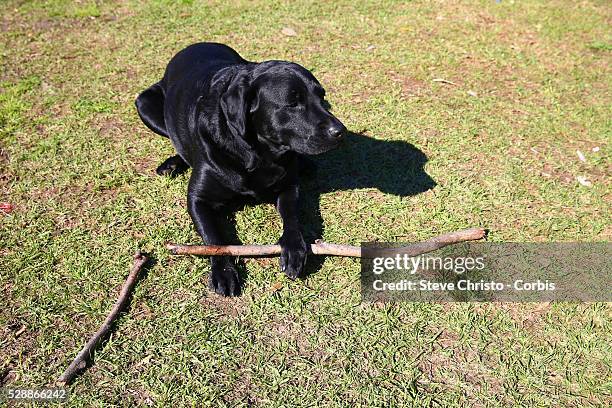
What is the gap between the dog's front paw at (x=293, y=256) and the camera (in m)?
2.93

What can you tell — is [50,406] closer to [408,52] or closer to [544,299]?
[544,299]

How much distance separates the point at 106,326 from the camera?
8.48 feet

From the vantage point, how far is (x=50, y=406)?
2273 mm

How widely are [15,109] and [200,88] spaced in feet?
6.50

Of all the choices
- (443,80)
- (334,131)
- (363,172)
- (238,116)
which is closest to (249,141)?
A: (238,116)

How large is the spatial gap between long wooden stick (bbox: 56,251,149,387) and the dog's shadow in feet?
3.51

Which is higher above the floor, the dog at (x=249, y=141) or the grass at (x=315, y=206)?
the dog at (x=249, y=141)

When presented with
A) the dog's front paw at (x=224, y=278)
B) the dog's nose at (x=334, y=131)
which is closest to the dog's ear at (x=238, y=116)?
the dog's nose at (x=334, y=131)

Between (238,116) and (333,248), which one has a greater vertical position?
(238,116)

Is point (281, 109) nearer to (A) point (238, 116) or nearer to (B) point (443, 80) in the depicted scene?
(A) point (238, 116)

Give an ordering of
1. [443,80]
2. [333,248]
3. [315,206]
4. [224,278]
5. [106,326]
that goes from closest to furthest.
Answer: [106,326] < [224,278] < [333,248] < [315,206] < [443,80]

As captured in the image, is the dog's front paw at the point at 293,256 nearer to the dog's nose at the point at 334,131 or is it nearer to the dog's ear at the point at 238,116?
the dog's ear at the point at 238,116

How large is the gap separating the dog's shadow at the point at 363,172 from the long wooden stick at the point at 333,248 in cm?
35

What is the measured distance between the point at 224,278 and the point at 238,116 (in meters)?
0.91
